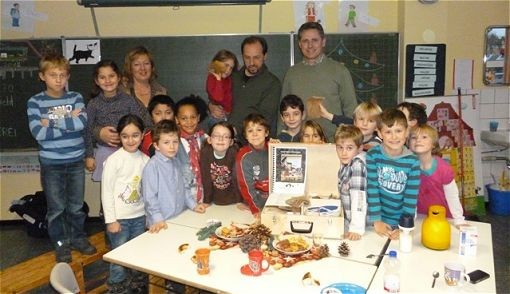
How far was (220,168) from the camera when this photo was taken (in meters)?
2.85

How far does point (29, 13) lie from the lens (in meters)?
4.52

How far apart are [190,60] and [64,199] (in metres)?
1.73

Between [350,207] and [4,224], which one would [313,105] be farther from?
[4,224]

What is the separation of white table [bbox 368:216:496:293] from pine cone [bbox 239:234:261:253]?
1.78ft

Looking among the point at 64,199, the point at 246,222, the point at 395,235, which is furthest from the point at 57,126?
the point at 395,235

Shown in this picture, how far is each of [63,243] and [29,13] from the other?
2.56m

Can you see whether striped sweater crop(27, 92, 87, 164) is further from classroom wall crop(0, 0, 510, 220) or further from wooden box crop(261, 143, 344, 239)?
classroom wall crop(0, 0, 510, 220)

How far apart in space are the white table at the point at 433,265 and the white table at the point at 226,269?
13 cm

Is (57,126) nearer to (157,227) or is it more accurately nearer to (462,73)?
(157,227)

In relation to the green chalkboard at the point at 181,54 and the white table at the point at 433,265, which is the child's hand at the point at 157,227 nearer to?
the white table at the point at 433,265

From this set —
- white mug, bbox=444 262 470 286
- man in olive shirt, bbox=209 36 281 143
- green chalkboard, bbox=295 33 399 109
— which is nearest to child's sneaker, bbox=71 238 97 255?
man in olive shirt, bbox=209 36 281 143

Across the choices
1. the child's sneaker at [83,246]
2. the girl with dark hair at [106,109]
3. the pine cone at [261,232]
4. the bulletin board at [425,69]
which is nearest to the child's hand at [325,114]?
the pine cone at [261,232]

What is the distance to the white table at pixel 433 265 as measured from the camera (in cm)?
174

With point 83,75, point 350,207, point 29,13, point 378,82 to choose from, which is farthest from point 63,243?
point 378,82
